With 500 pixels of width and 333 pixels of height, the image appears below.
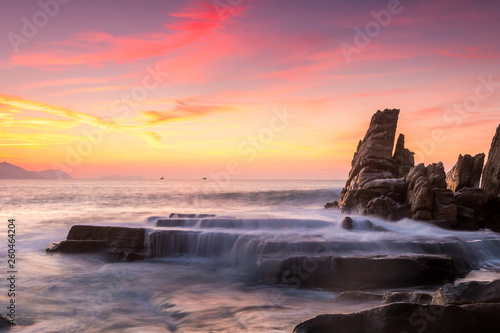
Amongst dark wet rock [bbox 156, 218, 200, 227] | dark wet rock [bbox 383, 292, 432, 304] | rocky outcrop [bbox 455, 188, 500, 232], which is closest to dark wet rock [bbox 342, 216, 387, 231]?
rocky outcrop [bbox 455, 188, 500, 232]

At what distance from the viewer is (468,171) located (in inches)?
1178

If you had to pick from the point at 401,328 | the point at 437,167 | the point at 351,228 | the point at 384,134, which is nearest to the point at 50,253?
the point at 351,228

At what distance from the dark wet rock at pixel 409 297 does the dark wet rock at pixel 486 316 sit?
205 centimetres

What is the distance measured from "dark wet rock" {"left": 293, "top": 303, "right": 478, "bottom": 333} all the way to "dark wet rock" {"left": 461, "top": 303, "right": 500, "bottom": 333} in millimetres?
120

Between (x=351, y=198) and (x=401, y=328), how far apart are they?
23086mm

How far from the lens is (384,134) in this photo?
3306cm

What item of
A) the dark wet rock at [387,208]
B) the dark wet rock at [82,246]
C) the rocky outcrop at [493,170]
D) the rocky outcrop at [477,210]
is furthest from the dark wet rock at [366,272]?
the rocky outcrop at [493,170]

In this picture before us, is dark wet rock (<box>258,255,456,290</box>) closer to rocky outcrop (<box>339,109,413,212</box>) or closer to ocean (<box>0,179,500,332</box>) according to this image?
ocean (<box>0,179,500,332</box>)

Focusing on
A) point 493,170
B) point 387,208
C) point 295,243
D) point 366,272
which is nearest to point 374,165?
point 387,208

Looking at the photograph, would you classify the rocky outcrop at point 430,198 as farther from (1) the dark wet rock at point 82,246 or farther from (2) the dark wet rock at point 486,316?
(2) the dark wet rock at point 486,316

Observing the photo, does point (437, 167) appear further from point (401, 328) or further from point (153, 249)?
point (401, 328)

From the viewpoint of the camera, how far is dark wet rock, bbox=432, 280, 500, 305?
720 centimetres

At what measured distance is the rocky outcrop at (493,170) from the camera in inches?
1067

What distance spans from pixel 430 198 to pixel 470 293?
1666 cm
